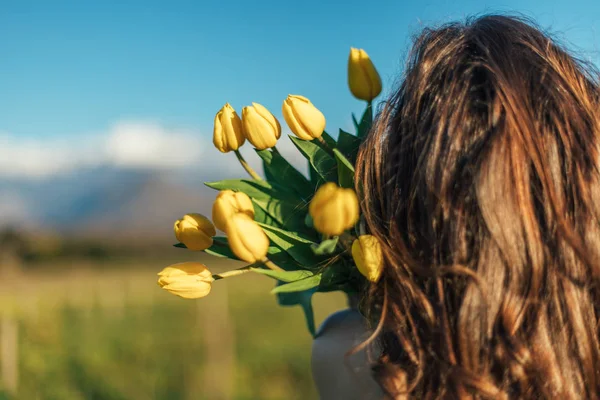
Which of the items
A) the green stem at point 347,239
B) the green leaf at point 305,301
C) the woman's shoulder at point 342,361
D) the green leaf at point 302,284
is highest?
the green stem at point 347,239

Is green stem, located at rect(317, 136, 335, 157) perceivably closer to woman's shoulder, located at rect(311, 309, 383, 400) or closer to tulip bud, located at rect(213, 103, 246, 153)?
tulip bud, located at rect(213, 103, 246, 153)

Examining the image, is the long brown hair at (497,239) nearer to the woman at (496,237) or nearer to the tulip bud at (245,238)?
the woman at (496,237)

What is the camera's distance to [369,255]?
0.65m

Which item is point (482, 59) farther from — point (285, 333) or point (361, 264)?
point (285, 333)

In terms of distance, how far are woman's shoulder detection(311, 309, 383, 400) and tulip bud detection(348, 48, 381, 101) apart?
30 centimetres

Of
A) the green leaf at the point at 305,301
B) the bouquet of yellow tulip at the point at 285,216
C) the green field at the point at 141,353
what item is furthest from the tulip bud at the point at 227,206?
the green field at the point at 141,353

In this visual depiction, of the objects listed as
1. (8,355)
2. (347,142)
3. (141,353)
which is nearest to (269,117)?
(347,142)

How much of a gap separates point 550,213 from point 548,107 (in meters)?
0.12

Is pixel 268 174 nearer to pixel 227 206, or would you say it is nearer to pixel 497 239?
pixel 227 206

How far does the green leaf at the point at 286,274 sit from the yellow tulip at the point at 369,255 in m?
0.10

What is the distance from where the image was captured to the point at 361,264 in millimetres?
661

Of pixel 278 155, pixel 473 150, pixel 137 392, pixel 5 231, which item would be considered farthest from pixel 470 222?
pixel 5 231

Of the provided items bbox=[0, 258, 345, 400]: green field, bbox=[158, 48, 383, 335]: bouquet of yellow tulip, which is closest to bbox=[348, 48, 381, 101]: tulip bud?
bbox=[158, 48, 383, 335]: bouquet of yellow tulip

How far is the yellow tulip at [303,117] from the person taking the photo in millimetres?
721
